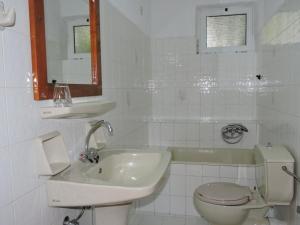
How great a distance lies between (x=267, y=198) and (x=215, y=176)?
0.88 m

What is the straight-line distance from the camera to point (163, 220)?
259 cm

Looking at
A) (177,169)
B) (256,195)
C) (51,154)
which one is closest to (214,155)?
(177,169)

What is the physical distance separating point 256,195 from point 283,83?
0.92 m

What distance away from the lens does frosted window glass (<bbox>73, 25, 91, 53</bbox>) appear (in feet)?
4.79

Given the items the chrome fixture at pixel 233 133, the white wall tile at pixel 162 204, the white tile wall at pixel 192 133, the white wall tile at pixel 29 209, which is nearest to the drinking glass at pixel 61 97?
the white wall tile at pixel 29 209

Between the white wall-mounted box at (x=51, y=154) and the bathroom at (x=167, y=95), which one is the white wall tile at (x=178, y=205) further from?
the white wall-mounted box at (x=51, y=154)

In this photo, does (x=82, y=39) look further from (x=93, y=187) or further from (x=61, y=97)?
(x=93, y=187)

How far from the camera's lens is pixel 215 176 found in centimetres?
253

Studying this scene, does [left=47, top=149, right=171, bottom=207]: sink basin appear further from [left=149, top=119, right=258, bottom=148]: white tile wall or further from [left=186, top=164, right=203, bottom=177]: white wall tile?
[left=149, top=119, right=258, bottom=148]: white tile wall

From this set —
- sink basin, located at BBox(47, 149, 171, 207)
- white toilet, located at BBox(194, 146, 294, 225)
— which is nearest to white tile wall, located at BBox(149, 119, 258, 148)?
white toilet, located at BBox(194, 146, 294, 225)

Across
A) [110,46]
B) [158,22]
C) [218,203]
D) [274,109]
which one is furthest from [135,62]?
[218,203]

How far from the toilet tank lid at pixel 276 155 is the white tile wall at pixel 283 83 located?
4 cm

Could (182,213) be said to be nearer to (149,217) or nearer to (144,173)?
(149,217)

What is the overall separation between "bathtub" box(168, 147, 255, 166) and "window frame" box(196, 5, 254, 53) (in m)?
1.30
